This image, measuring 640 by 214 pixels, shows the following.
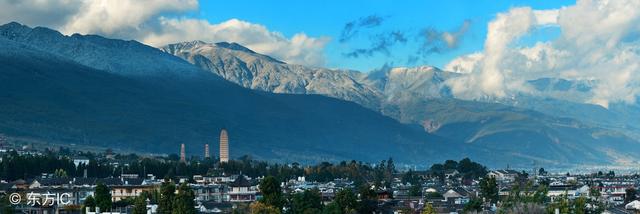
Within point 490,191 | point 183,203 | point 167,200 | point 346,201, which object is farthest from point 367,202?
point 490,191

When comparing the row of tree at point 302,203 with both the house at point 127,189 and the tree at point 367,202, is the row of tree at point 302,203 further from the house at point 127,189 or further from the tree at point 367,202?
the house at point 127,189

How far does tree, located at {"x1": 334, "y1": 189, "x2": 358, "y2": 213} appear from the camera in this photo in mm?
104869

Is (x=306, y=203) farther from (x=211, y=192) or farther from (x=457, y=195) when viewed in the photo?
(x=211, y=192)

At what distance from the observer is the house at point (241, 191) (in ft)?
476

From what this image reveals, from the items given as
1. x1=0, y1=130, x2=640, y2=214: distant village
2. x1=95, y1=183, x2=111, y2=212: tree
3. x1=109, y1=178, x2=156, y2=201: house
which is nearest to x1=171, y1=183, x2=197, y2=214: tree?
x1=0, y1=130, x2=640, y2=214: distant village

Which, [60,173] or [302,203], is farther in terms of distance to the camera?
[60,173]

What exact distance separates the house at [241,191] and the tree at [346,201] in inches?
1418

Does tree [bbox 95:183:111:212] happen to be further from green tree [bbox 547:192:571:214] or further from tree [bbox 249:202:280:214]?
green tree [bbox 547:192:571:214]

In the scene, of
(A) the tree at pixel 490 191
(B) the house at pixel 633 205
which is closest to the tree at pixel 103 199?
(A) the tree at pixel 490 191

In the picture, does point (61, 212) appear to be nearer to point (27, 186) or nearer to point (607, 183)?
point (27, 186)

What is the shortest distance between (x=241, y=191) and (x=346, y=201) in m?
49.4

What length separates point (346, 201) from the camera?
348 ft

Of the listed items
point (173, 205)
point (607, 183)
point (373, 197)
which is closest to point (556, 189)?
point (607, 183)

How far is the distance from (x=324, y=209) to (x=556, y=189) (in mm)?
57190
